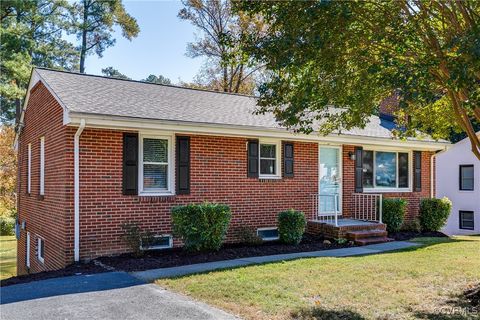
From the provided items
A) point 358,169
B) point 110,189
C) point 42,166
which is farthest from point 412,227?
point 42,166

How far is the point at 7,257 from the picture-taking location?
2019cm

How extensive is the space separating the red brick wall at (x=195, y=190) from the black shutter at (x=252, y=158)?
0.12 meters

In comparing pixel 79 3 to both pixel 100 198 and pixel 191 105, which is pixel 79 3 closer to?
pixel 191 105

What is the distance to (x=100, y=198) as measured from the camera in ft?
30.4

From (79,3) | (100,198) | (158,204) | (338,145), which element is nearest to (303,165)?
(338,145)

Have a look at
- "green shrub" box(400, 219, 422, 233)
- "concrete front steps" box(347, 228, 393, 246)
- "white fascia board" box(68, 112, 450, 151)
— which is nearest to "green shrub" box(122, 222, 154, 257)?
"white fascia board" box(68, 112, 450, 151)

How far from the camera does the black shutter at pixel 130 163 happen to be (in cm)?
958

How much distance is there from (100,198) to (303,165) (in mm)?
5786

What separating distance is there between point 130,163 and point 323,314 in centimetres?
578

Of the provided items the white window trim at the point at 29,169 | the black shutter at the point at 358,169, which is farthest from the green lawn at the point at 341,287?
the white window trim at the point at 29,169

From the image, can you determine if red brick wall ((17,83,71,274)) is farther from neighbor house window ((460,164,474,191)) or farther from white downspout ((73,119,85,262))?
neighbor house window ((460,164,474,191))

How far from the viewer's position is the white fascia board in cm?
883

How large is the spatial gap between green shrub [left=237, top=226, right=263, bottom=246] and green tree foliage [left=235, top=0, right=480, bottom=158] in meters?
4.70

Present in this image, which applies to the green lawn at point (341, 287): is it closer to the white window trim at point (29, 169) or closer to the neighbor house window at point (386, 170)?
the neighbor house window at point (386, 170)
